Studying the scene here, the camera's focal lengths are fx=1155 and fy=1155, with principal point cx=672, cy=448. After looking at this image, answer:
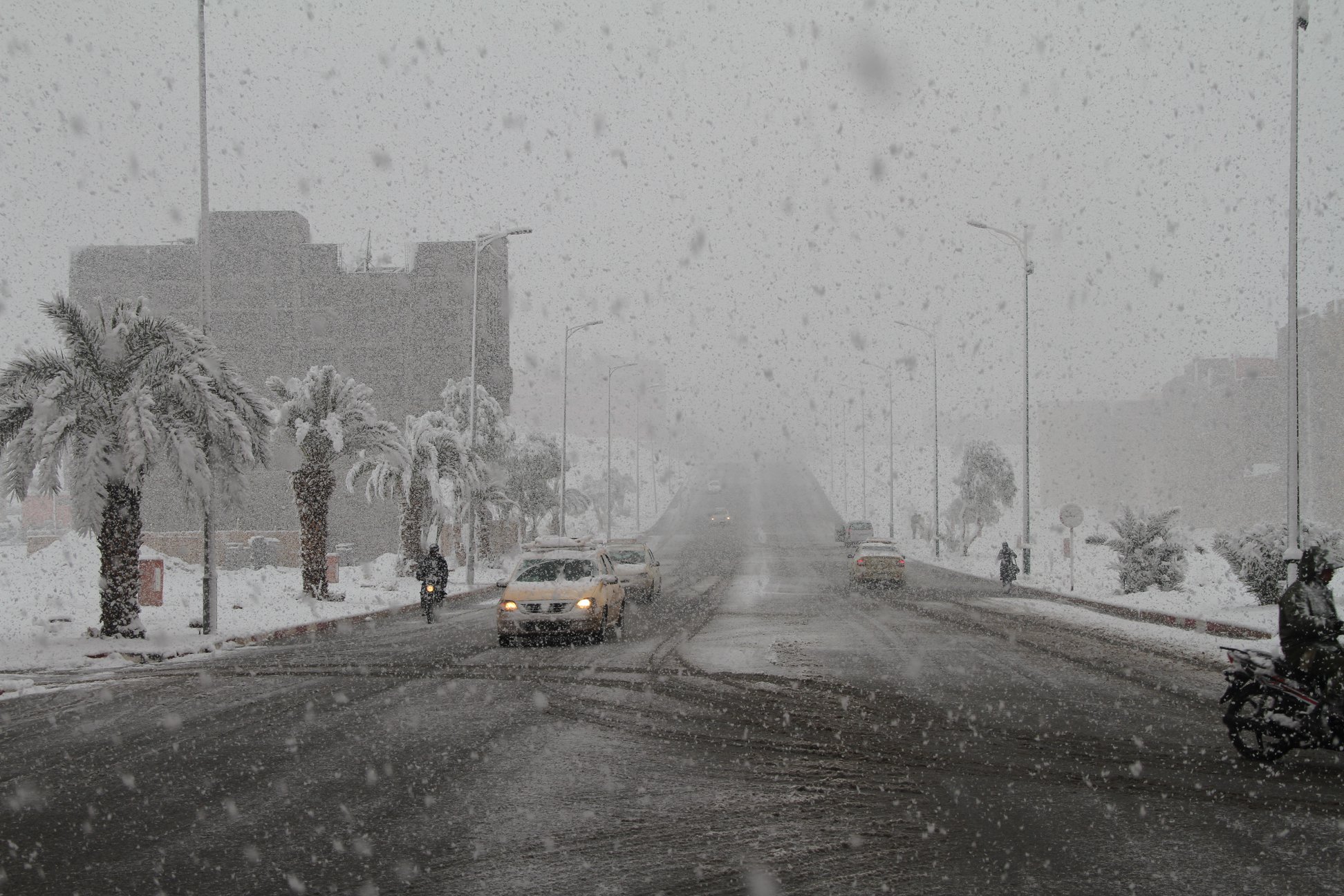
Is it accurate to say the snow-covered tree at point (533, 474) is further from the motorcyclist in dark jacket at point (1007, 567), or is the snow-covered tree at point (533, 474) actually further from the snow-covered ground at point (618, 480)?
the motorcyclist in dark jacket at point (1007, 567)

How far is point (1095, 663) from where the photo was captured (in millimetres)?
16609

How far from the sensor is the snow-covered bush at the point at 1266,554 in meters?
23.2

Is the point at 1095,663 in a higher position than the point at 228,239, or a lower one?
lower

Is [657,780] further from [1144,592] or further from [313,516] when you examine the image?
[1144,592]

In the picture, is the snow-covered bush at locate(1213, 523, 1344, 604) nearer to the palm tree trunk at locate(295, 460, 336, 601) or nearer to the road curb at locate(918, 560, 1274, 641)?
the road curb at locate(918, 560, 1274, 641)

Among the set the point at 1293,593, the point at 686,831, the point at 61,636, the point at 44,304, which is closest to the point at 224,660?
the point at 61,636

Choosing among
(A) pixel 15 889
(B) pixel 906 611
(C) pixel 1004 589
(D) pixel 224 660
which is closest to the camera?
(A) pixel 15 889

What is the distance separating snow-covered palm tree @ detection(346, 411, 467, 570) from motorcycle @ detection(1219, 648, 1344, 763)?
27350 millimetres

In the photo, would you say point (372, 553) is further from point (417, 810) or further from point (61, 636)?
point (417, 810)

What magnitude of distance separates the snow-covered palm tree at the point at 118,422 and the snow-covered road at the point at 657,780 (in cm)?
364

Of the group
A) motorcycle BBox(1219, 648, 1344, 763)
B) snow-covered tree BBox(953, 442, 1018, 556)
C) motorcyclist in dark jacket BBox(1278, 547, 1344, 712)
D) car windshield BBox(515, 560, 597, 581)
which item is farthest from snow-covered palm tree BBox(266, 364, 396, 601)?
snow-covered tree BBox(953, 442, 1018, 556)

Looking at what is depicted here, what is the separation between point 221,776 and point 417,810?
223cm

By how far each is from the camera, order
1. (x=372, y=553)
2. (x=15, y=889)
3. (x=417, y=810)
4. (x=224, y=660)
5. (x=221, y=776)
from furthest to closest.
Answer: (x=372, y=553) < (x=224, y=660) < (x=221, y=776) < (x=417, y=810) < (x=15, y=889)

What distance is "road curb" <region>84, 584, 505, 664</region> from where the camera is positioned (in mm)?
18219
